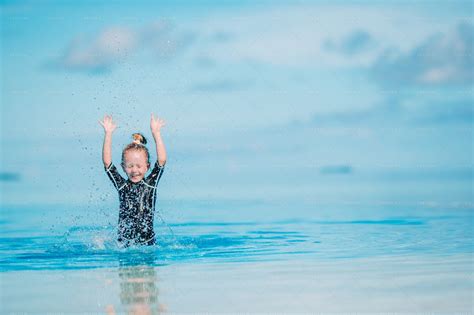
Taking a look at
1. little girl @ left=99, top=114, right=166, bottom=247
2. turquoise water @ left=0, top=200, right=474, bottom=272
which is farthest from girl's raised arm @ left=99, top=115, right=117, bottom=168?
turquoise water @ left=0, top=200, right=474, bottom=272

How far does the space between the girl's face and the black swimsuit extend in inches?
2.4

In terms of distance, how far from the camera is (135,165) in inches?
342

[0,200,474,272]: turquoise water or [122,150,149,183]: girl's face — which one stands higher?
[122,150,149,183]: girl's face

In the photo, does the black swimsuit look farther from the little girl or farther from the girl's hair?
the girl's hair

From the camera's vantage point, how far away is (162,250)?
8469mm

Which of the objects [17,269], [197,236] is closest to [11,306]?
[17,269]

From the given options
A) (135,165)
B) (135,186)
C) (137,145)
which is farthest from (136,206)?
(137,145)

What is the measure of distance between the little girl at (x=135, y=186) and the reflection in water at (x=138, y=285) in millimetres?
686

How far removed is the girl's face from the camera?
340 inches

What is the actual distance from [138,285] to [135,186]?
9.43 ft

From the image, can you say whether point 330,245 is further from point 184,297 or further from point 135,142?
point 184,297

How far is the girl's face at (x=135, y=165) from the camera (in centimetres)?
864

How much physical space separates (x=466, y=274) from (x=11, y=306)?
333cm

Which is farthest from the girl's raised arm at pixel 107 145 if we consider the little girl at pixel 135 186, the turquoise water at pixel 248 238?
the turquoise water at pixel 248 238
